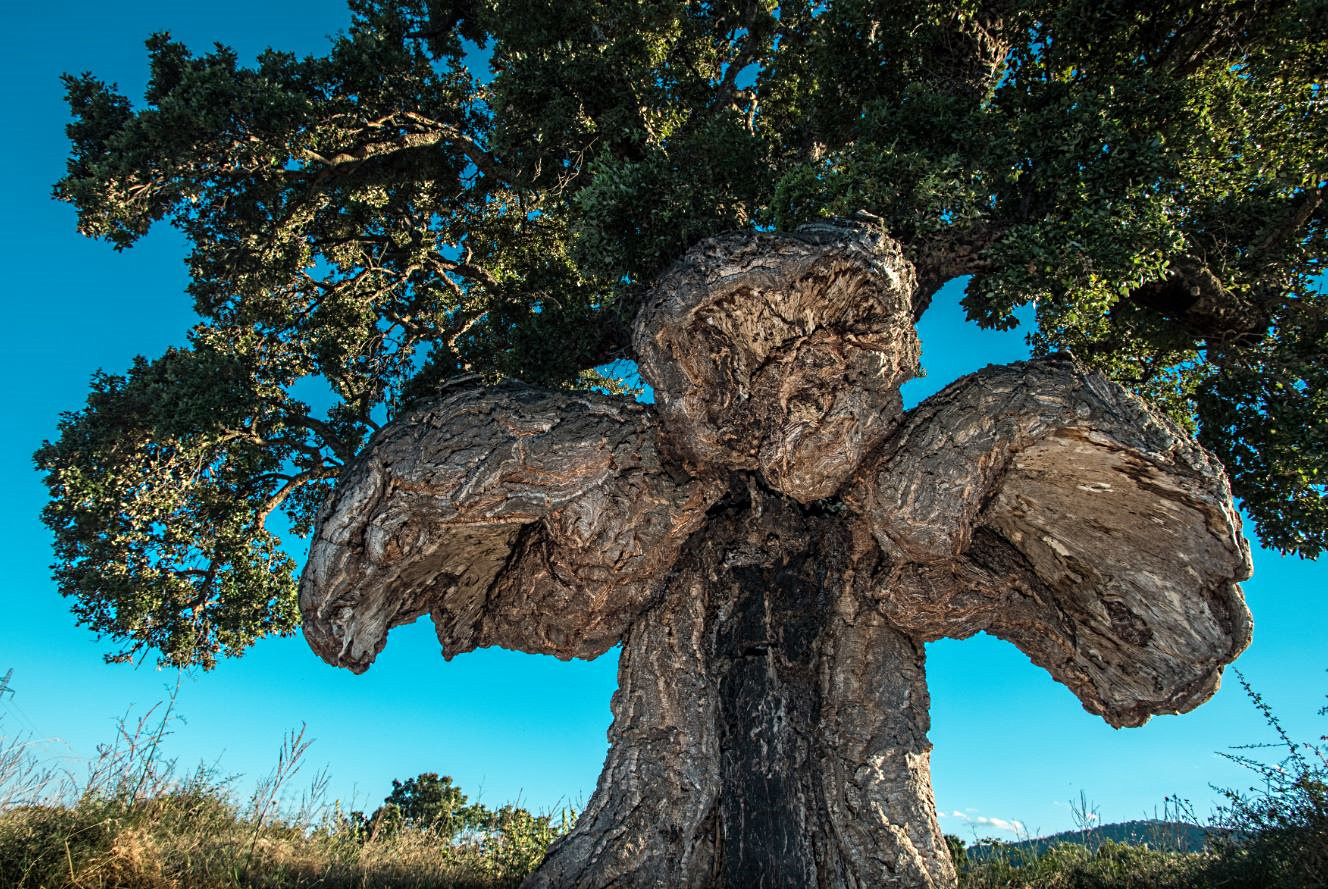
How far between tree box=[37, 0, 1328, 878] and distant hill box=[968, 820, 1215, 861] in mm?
3023

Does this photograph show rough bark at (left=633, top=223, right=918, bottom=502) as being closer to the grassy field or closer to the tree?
the tree

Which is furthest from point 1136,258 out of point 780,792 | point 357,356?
point 357,356

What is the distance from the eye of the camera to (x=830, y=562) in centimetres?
909

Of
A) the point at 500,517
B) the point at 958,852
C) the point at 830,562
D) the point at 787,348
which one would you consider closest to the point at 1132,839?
the point at 958,852

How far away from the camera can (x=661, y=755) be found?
818cm

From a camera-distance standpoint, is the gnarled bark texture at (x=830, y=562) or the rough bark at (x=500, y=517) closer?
the gnarled bark texture at (x=830, y=562)

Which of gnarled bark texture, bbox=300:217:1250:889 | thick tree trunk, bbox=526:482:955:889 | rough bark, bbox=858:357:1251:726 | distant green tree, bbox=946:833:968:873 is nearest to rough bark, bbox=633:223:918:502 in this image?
gnarled bark texture, bbox=300:217:1250:889

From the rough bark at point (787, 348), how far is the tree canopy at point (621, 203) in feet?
5.13

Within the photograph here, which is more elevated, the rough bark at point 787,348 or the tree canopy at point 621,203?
the tree canopy at point 621,203

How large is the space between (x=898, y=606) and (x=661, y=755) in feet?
9.42

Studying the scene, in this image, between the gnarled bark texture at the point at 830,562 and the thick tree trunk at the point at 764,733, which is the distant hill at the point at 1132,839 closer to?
the gnarled bark texture at the point at 830,562

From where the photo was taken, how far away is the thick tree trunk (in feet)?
24.9

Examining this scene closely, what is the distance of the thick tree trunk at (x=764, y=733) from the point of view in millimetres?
7602

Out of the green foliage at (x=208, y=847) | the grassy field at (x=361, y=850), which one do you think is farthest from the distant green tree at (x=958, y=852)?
the green foliage at (x=208, y=847)
